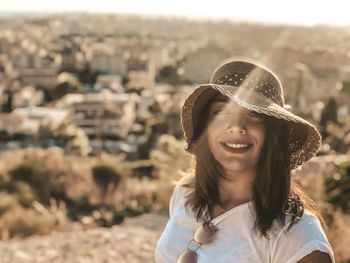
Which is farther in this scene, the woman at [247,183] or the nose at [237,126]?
the nose at [237,126]

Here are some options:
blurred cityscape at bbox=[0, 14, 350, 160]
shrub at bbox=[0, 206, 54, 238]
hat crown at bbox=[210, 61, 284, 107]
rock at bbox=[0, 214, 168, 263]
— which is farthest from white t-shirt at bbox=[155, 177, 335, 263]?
blurred cityscape at bbox=[0, 14, 350, 160]

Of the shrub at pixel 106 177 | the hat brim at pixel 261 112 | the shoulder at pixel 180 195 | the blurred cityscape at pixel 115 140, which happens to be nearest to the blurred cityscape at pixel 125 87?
the blurred cityscape at pixel 115 140

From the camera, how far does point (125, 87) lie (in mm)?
35875

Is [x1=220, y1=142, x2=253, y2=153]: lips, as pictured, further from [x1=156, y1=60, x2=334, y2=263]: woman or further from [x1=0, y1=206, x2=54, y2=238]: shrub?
[x1=0, y1=206, x2=54, y2=238]: shrub

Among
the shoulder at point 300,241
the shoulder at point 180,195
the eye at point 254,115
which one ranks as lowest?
the shoulder at point 180,195

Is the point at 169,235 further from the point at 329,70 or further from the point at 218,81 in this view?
the point at 329,70

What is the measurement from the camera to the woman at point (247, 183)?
1.13 meters

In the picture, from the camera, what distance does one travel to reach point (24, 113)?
23234mm

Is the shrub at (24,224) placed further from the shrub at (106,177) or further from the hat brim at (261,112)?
the hat brim at (261,112)

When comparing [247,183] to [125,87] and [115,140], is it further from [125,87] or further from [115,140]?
[125,87]

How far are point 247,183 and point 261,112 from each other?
22cm

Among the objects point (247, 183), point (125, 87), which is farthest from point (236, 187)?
point (125, 87)

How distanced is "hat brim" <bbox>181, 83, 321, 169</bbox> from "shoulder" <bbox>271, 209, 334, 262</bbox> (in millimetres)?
211

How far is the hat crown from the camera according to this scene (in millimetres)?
1206
